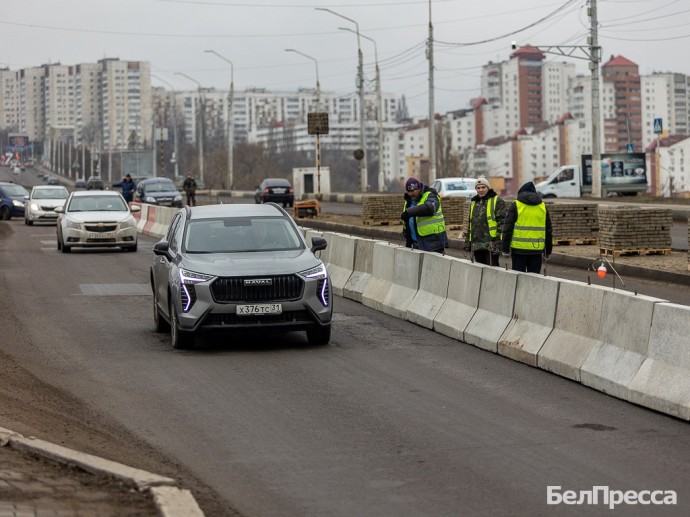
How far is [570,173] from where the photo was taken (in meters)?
60.9

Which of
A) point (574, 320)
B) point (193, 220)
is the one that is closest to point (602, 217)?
point (193, 220)

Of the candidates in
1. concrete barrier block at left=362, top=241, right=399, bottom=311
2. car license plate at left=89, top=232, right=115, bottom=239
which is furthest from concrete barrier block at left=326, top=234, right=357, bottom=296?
car license plate at left=89, top=232, right=115, bottom=239

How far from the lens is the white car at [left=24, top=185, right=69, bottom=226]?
46.9m

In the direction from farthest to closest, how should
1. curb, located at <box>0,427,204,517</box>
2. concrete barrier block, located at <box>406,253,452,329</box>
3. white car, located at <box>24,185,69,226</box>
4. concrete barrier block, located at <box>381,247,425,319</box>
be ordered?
white car, located at <box>24,185,69,226</box> < concrete barrier block, located at <box>381,247,425,319</box> < concrete barrier block, located at <box>406,253,452,329</box> < curb, located at <box>0,427,204,517</box>

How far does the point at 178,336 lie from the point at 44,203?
34.8 metres

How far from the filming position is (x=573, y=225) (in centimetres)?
3020

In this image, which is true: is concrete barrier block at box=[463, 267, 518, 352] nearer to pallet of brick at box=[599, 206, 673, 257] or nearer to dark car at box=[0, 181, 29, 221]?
pallet of brick at box=[599, 206, 673, 257]

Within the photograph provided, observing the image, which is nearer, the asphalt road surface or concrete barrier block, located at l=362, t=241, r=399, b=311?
the asphalt road surface

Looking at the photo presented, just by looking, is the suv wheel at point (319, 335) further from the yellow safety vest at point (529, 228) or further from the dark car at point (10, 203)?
the dark car at point (10, 203)

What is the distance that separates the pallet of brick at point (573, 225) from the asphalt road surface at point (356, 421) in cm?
1458

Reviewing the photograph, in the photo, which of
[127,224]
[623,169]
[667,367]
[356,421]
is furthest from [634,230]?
[623,169]

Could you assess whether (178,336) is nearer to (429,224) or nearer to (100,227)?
(429,224)

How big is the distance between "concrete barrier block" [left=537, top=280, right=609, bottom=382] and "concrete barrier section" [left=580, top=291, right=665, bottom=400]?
0.45 feet

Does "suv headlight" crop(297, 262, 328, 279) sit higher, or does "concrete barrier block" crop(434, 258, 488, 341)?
"suv headlight" crop(297, 262, 328, 279)
